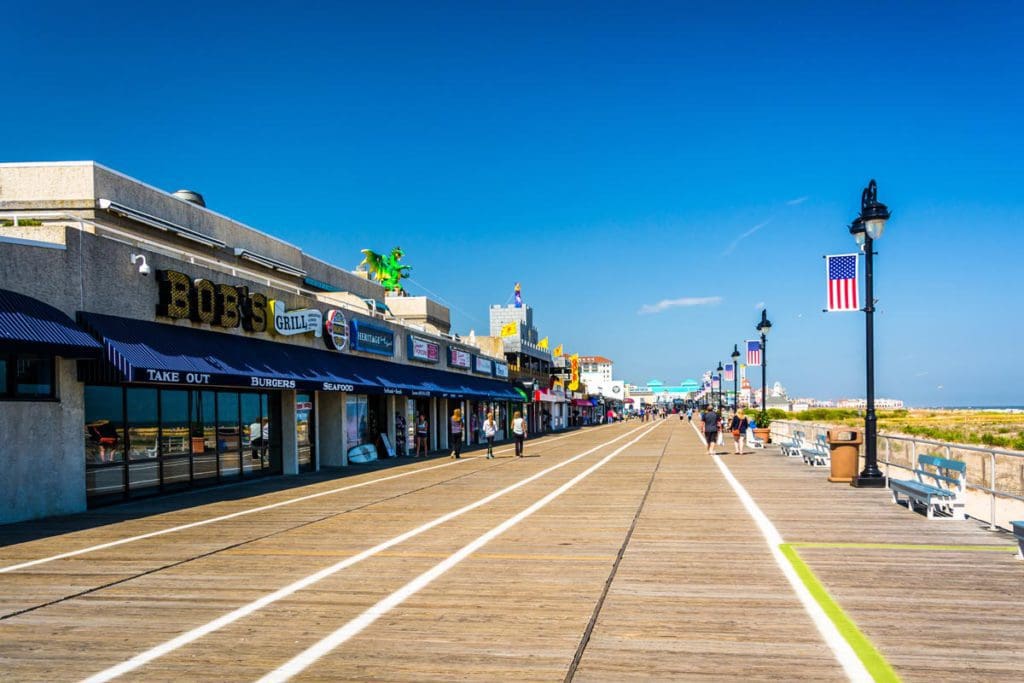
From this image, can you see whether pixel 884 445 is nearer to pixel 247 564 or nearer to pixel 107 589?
pixel 247 564

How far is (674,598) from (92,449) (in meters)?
12.2

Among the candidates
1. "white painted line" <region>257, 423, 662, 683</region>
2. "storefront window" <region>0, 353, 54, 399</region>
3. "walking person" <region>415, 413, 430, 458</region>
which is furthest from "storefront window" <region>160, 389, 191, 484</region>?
"walking person" <region>415, 413, 430, 458</region>

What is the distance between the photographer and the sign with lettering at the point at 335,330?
81.4 feet

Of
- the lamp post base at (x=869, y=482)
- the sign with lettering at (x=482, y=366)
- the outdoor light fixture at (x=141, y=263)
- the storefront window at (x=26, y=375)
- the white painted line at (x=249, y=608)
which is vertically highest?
the outdoor light fixture at (x=141, y=263)

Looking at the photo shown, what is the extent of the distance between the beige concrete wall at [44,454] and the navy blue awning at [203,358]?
0.94 m

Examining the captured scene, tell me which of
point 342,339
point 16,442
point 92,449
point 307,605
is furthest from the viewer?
point 342,339

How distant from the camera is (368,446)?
28.4 m

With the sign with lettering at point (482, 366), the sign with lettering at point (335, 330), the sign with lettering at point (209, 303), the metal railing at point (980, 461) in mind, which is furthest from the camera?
the sign with lettering at point (482, 366)

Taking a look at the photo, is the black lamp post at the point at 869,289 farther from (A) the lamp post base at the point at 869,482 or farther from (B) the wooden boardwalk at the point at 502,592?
(B) the wooden boardwalk at the point at 502,592

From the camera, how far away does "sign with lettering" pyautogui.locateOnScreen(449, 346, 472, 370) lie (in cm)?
4058

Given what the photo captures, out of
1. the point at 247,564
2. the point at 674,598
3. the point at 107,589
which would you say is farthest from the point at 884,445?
the point at 107,589

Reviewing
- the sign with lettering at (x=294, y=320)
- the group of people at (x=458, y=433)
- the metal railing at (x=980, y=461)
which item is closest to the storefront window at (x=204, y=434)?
the sign with lettering at (x=294, y=320)

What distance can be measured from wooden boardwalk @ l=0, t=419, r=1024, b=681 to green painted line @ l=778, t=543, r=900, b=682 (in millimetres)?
120

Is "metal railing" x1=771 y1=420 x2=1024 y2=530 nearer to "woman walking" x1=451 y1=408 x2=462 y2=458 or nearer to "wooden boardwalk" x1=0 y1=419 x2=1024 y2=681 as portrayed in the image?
"wooden boardwalk" x1=0 y1=419 x2=1024 y2=681
